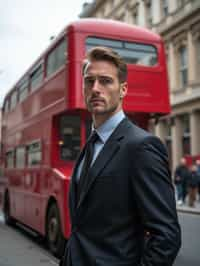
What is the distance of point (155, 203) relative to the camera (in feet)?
6.02

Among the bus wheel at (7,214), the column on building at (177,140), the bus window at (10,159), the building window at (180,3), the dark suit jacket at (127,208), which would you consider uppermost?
the building window at (180,3)

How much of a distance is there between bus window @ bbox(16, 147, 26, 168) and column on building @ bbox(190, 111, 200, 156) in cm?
1560

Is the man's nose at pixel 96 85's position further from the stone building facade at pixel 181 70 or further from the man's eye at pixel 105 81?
the stone building facade at pixel 181 70

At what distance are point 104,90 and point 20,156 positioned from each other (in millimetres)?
9957

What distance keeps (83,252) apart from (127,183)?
365 mm

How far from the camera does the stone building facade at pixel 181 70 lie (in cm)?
2645

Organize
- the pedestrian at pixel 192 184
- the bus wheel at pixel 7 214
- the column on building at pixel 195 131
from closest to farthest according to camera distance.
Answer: the bus wheel at pixel 7 214
the pedestrian at pixel 192 184
the column on building at pixel 195 131

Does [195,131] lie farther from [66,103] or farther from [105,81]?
[105,81]

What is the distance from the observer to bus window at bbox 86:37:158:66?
848cm

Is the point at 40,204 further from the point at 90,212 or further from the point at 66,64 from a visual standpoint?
the point at 90,212

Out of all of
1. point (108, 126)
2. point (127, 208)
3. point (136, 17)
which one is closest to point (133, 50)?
point (108, 126)

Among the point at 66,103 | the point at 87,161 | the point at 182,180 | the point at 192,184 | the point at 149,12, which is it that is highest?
the point at 149,12

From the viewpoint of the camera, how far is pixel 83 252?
6.43ft

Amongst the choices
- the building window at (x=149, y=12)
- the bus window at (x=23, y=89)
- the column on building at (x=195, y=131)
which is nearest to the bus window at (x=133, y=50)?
the bus window at (x=23, y=89)
